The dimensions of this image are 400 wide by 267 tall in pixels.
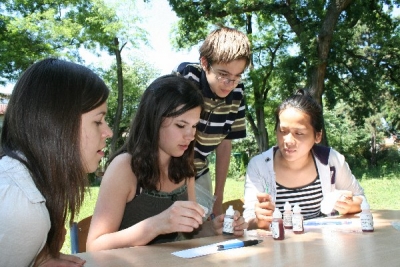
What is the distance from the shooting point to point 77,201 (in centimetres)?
140

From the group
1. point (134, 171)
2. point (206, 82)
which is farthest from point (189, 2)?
point (134, 171)

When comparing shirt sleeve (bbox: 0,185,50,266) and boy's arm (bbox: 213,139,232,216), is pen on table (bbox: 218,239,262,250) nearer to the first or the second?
shirt sleeve (bbox: 0,185,50,266)

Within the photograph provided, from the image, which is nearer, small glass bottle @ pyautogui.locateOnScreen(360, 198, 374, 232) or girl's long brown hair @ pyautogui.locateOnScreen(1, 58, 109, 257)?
girl's long brown hair @ pyautogui.locateOnScreen(1, 58, 109, 257)

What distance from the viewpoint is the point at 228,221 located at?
6.03 ft

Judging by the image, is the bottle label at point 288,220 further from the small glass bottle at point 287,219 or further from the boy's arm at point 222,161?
the boy's arm at point 222,161

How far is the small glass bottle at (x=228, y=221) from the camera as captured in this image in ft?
5.97

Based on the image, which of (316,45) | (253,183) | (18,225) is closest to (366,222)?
(253,183)

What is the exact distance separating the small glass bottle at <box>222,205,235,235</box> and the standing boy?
2.75ft

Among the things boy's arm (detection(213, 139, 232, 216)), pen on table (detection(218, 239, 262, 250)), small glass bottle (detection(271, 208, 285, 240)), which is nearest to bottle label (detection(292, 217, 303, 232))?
small glass bottle (detection(271, 208, 285, 240))

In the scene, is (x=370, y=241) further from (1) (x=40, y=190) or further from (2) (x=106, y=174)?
(1) (x=40, y=190)

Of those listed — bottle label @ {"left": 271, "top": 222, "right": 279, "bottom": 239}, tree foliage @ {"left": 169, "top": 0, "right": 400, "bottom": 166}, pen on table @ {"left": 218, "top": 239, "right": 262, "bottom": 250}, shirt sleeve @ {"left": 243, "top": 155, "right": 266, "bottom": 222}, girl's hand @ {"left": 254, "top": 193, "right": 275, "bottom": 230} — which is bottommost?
pen on table @ {"left": 218, "top": 239, "right": 262, "bottom": 250}

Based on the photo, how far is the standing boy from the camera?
2.54 metres

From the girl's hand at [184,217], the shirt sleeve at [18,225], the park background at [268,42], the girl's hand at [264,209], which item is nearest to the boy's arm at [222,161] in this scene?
the girl's hand at [264,209]

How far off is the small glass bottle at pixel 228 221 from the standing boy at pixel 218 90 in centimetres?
84
